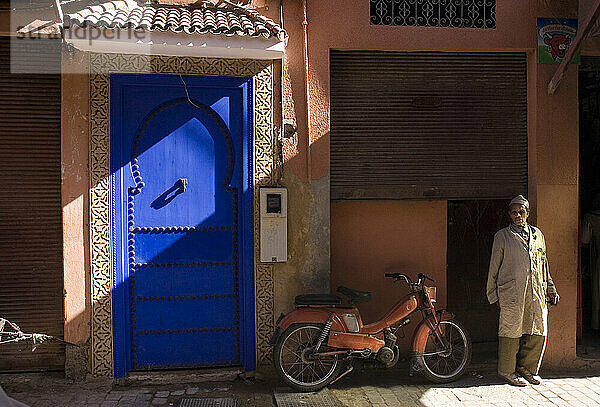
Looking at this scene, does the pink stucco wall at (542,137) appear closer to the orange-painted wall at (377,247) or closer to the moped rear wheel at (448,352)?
the orange-painted wall at (377,247)

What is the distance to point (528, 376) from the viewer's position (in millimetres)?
6543

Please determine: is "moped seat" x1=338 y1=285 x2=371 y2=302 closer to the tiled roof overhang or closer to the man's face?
the man's face

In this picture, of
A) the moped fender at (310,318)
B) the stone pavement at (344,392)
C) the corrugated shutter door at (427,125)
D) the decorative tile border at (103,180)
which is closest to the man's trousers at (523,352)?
the stone pavement at (344,392)

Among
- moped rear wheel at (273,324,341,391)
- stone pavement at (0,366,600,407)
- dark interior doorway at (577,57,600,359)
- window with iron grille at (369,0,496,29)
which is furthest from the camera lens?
dark interior doorway at (577,57,600,359)

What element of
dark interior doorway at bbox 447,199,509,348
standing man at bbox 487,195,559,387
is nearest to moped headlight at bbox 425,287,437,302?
standing man at bbox 487,195,559,387

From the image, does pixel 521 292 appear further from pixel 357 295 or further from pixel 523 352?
pixel 357 295

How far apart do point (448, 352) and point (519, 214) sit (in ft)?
5.14

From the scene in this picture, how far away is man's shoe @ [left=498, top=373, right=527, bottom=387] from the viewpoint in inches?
253

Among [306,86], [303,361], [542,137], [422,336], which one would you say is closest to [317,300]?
[303,361]

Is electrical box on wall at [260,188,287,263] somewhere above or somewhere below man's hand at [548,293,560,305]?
above

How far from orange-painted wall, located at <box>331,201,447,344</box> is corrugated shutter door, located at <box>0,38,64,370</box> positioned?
115 inches

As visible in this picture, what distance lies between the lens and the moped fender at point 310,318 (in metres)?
6.16

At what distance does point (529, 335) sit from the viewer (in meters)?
6.53

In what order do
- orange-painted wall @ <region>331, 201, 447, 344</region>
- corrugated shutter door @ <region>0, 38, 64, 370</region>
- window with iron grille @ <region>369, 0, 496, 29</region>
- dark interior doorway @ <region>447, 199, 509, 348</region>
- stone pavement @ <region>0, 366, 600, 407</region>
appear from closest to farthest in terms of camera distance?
stone pavement @ <region>0, 366, 600, 407</region> < corrugated shutter door @ <region>0, 38, 64, 370</region> < window with iron grille @ <region>369, 0, 496, 29</region> < orange-painted wall @ <region>331, 201, 447, 344</region> < dark interior doorway @ <region>447, 199, 509, 348</region>
